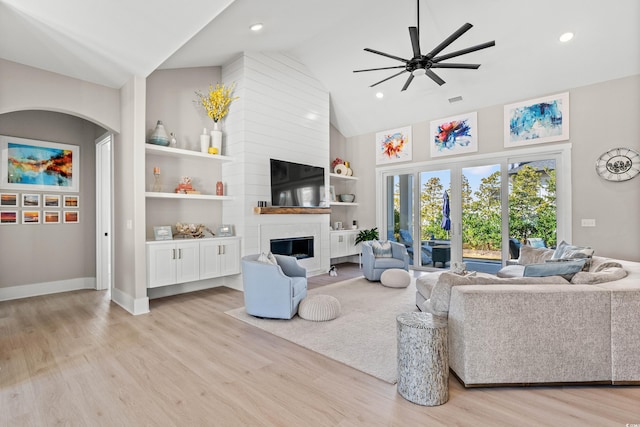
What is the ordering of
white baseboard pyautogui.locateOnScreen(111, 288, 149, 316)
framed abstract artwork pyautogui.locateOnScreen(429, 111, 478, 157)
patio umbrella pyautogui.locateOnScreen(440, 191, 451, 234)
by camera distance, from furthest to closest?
patio umbrella pyautogui.locateOnScreen(440, 191, 451, 234), framed abstract artwork pyautogui.locateOnScreen(429, 111, 478, 157), white baseboard pyautogui.locateOnScreen(111, 288, 149, 316)

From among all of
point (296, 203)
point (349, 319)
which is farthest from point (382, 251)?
point (349, 319)

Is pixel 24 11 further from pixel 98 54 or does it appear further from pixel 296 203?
pixel 296 203

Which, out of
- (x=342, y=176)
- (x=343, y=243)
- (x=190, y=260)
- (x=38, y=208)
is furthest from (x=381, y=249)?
(x=38, y=208)

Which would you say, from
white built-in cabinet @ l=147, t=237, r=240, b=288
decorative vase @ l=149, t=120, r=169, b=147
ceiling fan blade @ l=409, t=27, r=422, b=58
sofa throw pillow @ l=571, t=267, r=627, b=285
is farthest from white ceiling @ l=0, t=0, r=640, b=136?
sofa throw pillow @ l=571, t=267, r=627, b=285

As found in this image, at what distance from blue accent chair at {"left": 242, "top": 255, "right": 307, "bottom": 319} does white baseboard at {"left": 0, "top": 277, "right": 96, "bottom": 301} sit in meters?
3.24

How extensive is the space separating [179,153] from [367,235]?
14.2 feet

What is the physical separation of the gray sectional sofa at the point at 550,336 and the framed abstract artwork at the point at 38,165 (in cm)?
581

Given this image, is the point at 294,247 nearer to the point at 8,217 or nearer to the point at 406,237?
the point at 406,237

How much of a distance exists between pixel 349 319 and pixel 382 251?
7.91ft

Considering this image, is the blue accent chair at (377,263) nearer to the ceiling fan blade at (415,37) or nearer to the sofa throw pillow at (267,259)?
the sofa throw pillow at (267,259)

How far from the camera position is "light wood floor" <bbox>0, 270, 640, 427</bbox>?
198cm

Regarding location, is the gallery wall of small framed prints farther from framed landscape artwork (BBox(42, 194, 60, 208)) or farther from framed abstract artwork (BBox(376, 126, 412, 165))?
framed abstract artwork (BBox(376, 126, 412, 165))

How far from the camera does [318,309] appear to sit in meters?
3.68

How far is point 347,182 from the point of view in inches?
324
